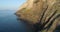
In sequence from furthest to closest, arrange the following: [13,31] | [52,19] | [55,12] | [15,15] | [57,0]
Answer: [15,15] → [13,31] → [57,0] → [55,12] → [52,19]

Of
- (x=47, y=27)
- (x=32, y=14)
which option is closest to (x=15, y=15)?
(x=32, y=14)

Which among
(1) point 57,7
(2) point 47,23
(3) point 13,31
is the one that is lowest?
(3) point 13,31

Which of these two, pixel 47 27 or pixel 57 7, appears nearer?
pixel 47 27

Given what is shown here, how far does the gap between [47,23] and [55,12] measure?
3.37 ft

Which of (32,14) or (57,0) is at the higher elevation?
(57,0)

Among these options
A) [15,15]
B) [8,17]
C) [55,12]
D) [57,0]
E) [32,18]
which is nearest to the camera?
[55,12]

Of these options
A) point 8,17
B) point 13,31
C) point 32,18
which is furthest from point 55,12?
point 8,17

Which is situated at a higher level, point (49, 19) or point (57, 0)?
point (57, 0)

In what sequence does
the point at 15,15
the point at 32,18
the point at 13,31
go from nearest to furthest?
the point at 13,31, the point at 32,18, the point at 15,15

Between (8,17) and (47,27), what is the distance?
33.7ft

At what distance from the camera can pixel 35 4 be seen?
1753 centimetres

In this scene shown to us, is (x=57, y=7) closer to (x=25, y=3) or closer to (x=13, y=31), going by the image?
(x=13, y=31)

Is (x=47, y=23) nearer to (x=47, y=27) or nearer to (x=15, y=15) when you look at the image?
(x=47, y=27)

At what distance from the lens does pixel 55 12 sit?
10430 mm
